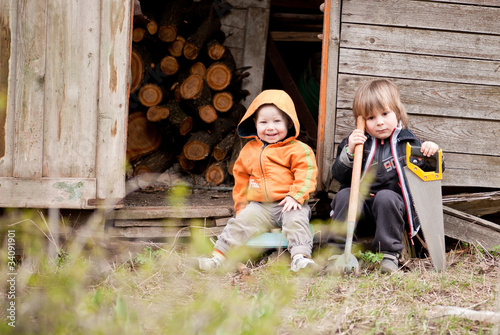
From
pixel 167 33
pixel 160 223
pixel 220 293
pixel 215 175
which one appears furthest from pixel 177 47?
pixel 220 293

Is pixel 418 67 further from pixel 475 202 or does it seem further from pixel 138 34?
pixel 138 34

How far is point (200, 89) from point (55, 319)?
397 centimetres

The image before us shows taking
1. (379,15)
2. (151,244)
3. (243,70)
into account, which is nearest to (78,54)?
(151,244)

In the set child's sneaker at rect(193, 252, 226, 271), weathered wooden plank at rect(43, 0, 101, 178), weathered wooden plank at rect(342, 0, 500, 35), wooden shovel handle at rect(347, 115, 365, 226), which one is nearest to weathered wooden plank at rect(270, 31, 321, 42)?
weathered wooden plank at rect(342, 0, 500, 35)

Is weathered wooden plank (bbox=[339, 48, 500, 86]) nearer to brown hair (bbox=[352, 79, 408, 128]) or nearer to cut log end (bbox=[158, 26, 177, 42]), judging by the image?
brown hair (bbox=[352, 79, 408, 128])

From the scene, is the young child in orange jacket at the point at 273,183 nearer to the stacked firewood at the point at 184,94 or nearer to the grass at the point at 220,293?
the grass at the point at 220,293

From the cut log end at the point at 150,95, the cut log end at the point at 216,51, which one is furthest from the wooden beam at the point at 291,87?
the cut log end at the point at 150,95

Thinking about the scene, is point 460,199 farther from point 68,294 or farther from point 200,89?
point 68,294

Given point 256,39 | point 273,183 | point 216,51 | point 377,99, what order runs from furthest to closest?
point 256,39, point 216,51, point 273,183, point 377,99

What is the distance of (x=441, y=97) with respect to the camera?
3.71 metres

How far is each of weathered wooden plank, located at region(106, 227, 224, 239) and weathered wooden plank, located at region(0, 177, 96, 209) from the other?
1.08ft

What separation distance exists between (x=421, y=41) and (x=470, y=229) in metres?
1.45

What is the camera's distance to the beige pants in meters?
3.10

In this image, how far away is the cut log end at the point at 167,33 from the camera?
201 inches
